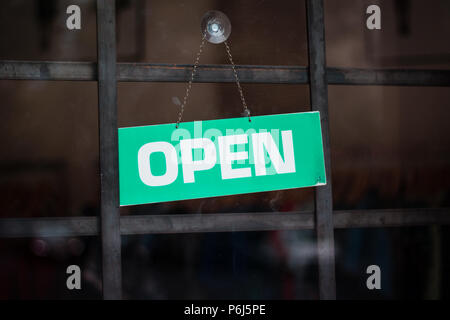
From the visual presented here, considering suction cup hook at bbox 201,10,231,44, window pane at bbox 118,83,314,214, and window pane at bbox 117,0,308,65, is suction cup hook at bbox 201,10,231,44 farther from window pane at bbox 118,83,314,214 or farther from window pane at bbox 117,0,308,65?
window pane at bbox 118,83,314,214

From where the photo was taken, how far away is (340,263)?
165 inches

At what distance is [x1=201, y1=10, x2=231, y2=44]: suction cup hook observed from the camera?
13.5 feet

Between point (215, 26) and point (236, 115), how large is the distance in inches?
33.9

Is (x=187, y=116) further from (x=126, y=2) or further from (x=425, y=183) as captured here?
(x=425, y=183)

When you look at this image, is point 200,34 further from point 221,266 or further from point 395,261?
point 395,261

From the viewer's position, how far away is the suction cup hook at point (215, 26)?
13.5 ft

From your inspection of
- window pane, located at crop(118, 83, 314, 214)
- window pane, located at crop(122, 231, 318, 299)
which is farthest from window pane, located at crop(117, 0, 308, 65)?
window pane, located at crop(122, 231, 318, 299)

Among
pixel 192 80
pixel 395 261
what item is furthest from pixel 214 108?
pixel 395 261

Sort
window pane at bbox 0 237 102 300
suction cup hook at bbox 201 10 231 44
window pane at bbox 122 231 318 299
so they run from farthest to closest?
1. suction cup hook at bbox 201 10 231 44
2. window pane at bbox 122 231 318 299
3. window pane at bbox 0 237 102 300

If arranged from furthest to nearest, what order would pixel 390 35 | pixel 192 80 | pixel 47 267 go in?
pixel 390 35
pixel 192 80
pixel 47 267

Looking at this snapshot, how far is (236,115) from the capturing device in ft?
13.6

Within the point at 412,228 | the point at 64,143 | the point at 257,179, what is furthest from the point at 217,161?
the point at 412,228

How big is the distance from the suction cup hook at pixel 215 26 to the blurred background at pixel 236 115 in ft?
0.26

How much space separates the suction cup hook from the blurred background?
0.08 metres
